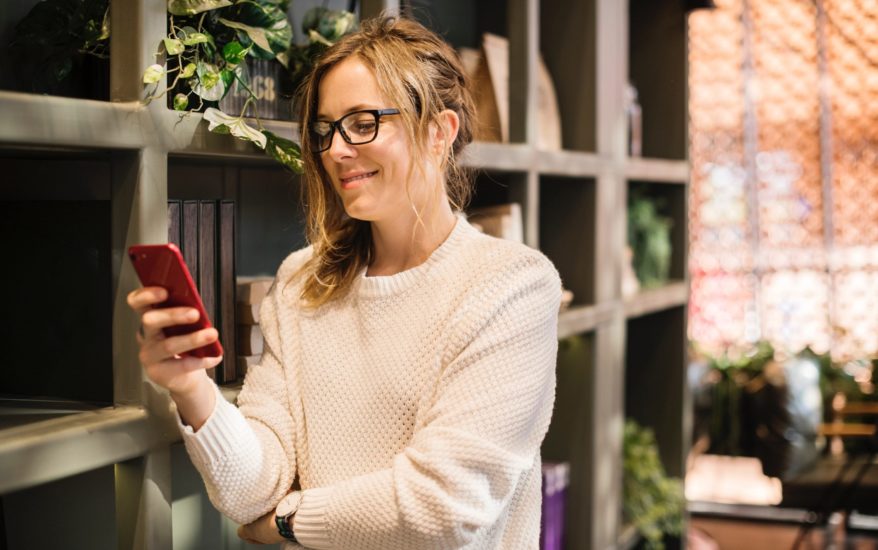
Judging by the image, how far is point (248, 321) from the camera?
162cm

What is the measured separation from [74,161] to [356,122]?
0.47 meters

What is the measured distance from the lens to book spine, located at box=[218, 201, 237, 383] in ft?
4.97

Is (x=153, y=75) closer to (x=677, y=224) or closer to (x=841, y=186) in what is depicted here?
(x=677, y=224)

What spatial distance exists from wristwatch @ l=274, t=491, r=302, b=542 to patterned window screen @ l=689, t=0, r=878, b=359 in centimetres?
496

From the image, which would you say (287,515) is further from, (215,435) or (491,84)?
(491,84)

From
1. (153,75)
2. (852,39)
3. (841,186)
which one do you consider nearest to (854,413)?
(841,186)

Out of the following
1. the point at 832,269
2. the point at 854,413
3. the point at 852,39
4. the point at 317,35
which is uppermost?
the point at 852,39

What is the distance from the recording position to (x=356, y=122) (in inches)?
54.8

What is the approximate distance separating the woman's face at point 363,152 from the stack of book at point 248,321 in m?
0.28

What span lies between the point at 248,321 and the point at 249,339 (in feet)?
0.09

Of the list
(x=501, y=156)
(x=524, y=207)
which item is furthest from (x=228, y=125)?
(x=524, y=207)

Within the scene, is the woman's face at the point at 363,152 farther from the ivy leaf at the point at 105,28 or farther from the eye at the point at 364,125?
the ivy leaf at the point at 105,28

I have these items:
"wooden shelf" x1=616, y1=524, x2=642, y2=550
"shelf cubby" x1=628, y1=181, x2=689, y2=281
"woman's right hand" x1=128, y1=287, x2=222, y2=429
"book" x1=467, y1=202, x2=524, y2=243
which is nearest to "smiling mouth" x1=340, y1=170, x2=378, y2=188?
"woman's right hand" x1=128, y1=287, x2=222, y2=429

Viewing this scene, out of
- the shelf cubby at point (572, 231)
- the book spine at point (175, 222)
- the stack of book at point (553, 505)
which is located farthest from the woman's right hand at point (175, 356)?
the shelf cubby at point (572, 231)
